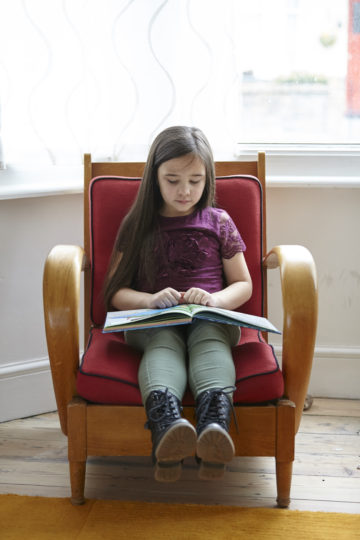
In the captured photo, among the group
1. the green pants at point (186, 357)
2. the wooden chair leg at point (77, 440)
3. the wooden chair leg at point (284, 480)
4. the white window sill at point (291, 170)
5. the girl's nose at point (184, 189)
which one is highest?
the white window sill at point (291, 170)

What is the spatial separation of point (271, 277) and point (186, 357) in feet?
2.20

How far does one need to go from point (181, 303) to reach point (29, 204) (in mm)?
679

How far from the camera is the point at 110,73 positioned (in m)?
1.80

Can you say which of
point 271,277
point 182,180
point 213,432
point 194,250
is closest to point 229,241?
point 194,250

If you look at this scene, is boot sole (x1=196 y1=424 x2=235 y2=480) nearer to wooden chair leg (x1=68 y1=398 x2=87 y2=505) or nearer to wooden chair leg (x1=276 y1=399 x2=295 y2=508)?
wooden chair leg (x1=276 y1=399 x2=295 y2=508)

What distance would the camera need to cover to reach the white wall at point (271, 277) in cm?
189

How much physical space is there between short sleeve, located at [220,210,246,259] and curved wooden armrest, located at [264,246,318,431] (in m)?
0.21

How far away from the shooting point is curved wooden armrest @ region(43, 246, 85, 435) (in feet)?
4.48

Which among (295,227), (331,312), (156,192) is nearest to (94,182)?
(156,192)

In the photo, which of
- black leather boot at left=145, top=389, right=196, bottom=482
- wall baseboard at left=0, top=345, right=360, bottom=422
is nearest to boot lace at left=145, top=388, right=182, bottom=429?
black leather boot at left=145, top=389, right=196, bottom=482

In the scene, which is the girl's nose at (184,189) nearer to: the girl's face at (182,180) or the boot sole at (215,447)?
the girl's face at (182,180)

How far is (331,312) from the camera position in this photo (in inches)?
80.7

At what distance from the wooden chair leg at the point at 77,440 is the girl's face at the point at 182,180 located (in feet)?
1.76

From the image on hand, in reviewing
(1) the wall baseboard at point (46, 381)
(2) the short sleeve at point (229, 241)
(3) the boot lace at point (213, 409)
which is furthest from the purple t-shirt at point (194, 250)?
(1) the wall baseboard at point (46, 381)
